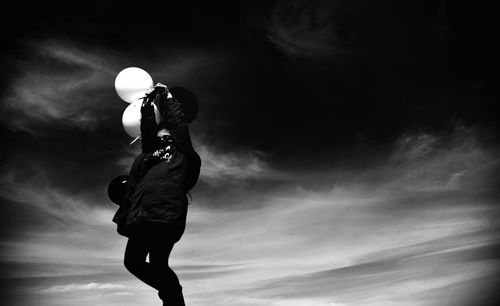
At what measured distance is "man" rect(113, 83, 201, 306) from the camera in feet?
7.89

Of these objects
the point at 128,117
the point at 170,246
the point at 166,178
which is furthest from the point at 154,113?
the point at 170,246

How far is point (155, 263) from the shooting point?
2396 mm

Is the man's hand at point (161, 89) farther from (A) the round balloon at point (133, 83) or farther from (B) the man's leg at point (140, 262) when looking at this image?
(B) the man's leg at point (140, 262)

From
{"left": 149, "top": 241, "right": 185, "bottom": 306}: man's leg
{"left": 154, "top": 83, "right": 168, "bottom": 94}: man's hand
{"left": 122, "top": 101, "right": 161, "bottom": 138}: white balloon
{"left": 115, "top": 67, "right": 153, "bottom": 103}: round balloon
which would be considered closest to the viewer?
{"left": 149, "top": 241, "right": 185, "bottom": 306}: man's leg

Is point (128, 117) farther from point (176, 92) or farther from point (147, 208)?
point (147, 208)

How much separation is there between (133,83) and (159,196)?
3.02 ft

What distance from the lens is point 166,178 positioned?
2.54 m

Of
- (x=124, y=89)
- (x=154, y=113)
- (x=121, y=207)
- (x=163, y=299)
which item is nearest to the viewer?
(x=163, y=299)

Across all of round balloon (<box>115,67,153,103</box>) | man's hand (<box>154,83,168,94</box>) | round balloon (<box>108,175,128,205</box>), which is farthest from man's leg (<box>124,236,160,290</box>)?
round balloon (<box>115,67,153,103</box>)

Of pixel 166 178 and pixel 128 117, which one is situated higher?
pixel 128 117

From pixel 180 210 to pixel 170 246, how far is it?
21 cm

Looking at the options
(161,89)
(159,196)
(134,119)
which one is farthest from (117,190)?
(161,89)

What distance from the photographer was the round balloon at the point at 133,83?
2.99 metres

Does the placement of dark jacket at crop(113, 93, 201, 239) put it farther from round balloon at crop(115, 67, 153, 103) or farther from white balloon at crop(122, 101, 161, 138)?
round balloon at crop(115, 67, 153, 103)
